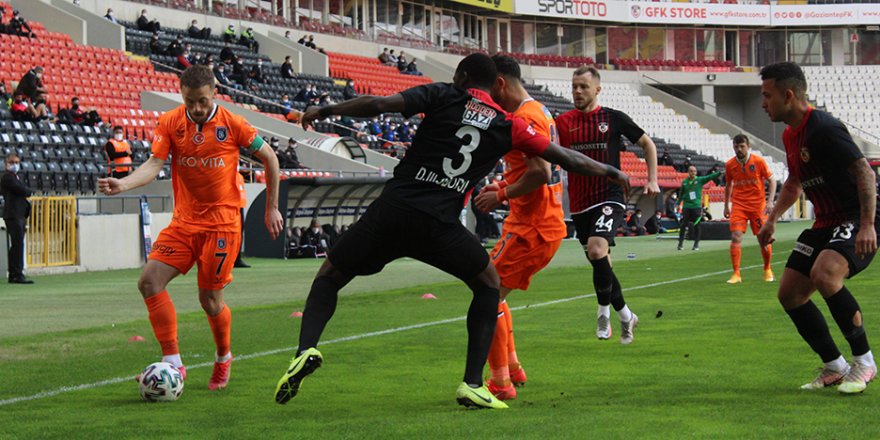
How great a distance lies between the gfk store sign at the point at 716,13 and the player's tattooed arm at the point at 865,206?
63886mm

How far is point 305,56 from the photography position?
48.7 metres

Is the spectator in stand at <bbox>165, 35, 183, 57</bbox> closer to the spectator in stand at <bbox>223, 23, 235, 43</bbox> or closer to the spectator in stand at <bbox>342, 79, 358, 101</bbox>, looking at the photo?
the spectator in stand at <bbox>223, 23, 235, 43</bbox>

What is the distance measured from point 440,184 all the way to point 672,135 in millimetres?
60364

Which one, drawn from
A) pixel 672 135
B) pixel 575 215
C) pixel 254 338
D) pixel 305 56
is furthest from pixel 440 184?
pixel 672 135

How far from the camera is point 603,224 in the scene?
408 inches

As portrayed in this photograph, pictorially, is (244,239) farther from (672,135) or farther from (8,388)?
(672,135)

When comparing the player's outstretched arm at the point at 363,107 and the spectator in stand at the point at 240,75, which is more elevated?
the spectator in stand at the point at 240,75

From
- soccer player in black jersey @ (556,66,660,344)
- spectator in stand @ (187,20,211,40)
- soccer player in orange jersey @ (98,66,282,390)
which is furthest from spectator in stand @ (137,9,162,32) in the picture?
soccer player in orange jersey @ (98,66,282,390)

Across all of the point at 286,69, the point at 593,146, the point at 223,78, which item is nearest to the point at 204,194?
the point at 593,146

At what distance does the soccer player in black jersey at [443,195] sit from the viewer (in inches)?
259

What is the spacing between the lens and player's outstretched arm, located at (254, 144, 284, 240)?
811cm

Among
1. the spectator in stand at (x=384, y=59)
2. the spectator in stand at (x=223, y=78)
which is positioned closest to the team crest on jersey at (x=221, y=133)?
the spectator in stand at (x=223, y=78)

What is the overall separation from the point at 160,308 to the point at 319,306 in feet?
5.07

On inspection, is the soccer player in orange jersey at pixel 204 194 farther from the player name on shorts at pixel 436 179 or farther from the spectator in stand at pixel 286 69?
the spectator in stand at pixel 286 69
